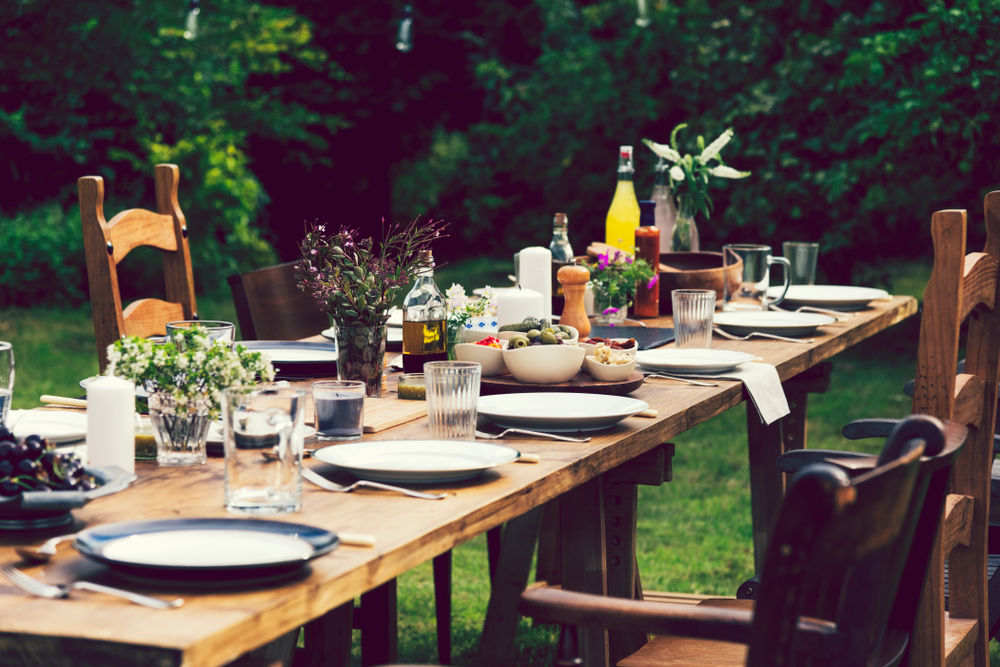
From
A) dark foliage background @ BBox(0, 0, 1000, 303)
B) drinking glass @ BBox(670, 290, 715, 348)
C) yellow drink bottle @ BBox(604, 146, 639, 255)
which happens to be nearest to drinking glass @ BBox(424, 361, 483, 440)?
drinking glass @ BBox(670, 290, 715, 348)

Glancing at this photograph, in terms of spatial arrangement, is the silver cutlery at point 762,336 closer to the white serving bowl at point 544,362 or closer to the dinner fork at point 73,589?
the white serving bowl at point 544,362

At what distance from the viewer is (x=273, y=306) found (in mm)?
2840

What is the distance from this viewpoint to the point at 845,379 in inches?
268

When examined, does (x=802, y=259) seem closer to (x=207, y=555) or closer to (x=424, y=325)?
(x=424, y=325)

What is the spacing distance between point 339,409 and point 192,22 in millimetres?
7438

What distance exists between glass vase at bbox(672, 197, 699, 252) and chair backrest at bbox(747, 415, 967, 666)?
2031mm

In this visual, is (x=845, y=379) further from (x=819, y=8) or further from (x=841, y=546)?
(x=841, y=546)

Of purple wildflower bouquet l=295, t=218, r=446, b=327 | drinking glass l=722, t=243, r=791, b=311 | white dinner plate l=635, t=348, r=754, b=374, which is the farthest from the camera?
drinking glass l=722, t=243, r=791, b=311

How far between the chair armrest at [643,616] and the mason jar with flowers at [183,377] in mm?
509

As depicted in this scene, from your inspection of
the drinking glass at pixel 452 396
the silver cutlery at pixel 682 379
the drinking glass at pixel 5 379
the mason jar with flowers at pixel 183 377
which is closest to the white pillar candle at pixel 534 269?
the silver cutlery at pixel 682 379

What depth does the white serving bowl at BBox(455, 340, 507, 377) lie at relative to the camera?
1.96 metres

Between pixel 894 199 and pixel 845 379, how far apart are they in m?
1.19

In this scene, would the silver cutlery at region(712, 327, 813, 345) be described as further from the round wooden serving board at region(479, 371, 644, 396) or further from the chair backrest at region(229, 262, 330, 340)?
the chair backrest at region(229, 262, 330, 340)

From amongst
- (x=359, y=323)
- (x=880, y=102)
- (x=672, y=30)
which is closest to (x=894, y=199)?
(x=880, y=102)
